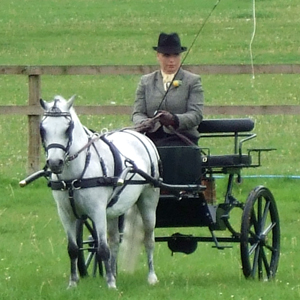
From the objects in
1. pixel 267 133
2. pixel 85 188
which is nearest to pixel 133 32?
pixel 267 133

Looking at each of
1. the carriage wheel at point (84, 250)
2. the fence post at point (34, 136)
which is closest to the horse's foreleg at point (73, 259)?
the carriage wheel at point (84, 250)

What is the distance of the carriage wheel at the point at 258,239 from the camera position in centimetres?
784

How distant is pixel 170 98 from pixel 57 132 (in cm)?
178

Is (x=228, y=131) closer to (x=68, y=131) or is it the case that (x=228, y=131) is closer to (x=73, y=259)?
(x=73, y=259)

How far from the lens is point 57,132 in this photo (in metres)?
6.73

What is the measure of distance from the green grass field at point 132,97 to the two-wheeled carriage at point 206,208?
221mm

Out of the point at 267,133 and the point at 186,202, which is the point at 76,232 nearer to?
the point at 186,202

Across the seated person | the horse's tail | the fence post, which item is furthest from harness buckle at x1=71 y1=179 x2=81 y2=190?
the fence post

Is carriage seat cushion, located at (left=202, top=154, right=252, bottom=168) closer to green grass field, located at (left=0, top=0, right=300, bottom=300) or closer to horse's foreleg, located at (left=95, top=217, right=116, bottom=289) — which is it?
green grass field, located at (left=0, top=0, right=300, bottom=300)

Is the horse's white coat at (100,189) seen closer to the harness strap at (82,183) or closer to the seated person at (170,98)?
the harness strap at (82,183)

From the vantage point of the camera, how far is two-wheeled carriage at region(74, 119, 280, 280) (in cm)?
786

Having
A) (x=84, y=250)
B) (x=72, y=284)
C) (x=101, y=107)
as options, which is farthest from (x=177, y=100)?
(x=101, y=107)

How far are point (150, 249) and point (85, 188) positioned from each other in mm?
1143

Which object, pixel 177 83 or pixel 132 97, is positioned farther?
pixel 132 97
